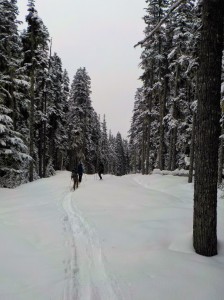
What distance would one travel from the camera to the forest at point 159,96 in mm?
6090

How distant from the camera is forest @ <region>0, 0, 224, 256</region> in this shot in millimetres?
6090

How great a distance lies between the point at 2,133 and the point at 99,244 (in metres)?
13.9

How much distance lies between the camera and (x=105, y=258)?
618cm

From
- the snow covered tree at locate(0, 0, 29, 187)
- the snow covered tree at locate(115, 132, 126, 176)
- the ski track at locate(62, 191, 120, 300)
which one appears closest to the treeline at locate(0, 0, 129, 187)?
the snow covered tree at locate(0, 0, 29, 187)

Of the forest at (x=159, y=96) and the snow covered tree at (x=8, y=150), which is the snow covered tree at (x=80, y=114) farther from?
the snow covered tree at (x=8, y=150)

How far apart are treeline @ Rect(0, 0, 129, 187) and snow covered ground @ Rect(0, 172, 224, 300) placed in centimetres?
1022

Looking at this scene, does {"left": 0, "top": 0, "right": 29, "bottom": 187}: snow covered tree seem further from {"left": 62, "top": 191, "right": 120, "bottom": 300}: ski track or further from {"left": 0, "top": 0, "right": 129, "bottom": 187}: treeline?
{"left": 62, "top": 191, "right": 120, "bottom": 300}: ski track

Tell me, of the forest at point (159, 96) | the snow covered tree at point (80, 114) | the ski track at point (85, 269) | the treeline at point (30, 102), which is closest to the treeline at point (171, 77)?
the forest at point (159, 96)

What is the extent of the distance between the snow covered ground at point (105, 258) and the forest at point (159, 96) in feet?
3.29

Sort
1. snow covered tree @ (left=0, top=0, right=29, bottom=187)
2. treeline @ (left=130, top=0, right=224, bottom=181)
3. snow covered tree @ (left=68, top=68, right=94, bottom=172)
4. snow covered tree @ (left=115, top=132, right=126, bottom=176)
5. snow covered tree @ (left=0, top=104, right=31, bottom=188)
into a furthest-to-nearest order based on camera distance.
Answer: snow covered tree @ (left=115, top=132, right=126, bottom=176) < snow covered tree @ (left=68, top=68, right=94, bottom=172) < treeline @ (left=130, top=0, right=224, bottom=181) < snow covered tree @ (left=0, top=0, right=29, bottom=187) < snow covered tree @ (left=0, top=104, right=31, bottom=188)

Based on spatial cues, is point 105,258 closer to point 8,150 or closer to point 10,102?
point 8,150

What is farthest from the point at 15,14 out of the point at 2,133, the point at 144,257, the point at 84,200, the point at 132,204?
the point at 144,257

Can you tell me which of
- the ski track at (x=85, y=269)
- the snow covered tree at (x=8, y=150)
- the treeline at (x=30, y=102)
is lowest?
the ski track at (x=85, y=269)

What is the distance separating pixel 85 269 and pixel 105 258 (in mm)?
649
